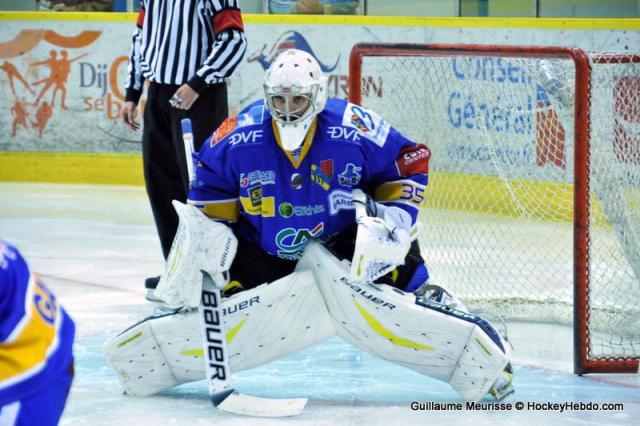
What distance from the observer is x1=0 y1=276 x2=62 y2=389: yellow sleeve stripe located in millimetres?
1431

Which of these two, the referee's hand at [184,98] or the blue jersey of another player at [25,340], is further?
the referee's hand at [184,98]

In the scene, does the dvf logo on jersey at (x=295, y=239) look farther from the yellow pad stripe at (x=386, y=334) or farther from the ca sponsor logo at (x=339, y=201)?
the yellow pad stripe at (x=386, y=334)

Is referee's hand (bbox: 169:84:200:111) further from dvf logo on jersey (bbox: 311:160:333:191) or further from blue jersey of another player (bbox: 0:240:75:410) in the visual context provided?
blue jersey of another player (bbox: 0:240:75:410)

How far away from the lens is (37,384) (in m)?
1.45

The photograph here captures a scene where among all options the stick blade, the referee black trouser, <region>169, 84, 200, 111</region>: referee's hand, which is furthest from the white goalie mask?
the referee black trouser

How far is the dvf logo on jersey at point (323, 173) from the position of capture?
285 centimetres

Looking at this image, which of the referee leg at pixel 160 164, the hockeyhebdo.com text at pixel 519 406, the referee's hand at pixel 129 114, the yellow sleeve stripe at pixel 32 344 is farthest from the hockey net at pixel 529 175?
the yellow sleeve stripe at pixel 32 344

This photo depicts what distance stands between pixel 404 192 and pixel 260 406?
630 mm

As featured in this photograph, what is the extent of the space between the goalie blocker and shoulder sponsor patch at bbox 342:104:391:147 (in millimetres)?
298

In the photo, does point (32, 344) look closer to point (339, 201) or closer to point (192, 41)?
point (339, 201)

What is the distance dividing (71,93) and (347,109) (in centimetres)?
481

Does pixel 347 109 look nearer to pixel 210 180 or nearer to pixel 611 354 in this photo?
pixel 210 180

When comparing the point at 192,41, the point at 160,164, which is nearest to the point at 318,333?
the point at 160,164

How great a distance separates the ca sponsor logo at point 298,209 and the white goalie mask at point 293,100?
15 cm
